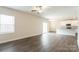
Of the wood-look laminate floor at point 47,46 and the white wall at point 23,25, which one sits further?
the white wall at point 23,25

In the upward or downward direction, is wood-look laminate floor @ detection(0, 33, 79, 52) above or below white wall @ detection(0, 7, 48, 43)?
below

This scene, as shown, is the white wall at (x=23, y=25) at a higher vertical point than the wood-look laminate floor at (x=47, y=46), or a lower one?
higher

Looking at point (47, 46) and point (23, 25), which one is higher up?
point (23, 25)

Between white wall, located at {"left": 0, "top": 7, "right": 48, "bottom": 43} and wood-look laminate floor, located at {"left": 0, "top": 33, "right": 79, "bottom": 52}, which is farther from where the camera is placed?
white wall, located at {"left": 0, "top": 7, "right": 48, "bottom": 43}

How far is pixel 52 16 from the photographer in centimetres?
363

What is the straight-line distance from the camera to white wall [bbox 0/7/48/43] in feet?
15.8

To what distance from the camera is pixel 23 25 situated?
5637mm

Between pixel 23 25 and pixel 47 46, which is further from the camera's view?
pixel 23 25

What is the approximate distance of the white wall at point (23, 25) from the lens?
480 centimetres
